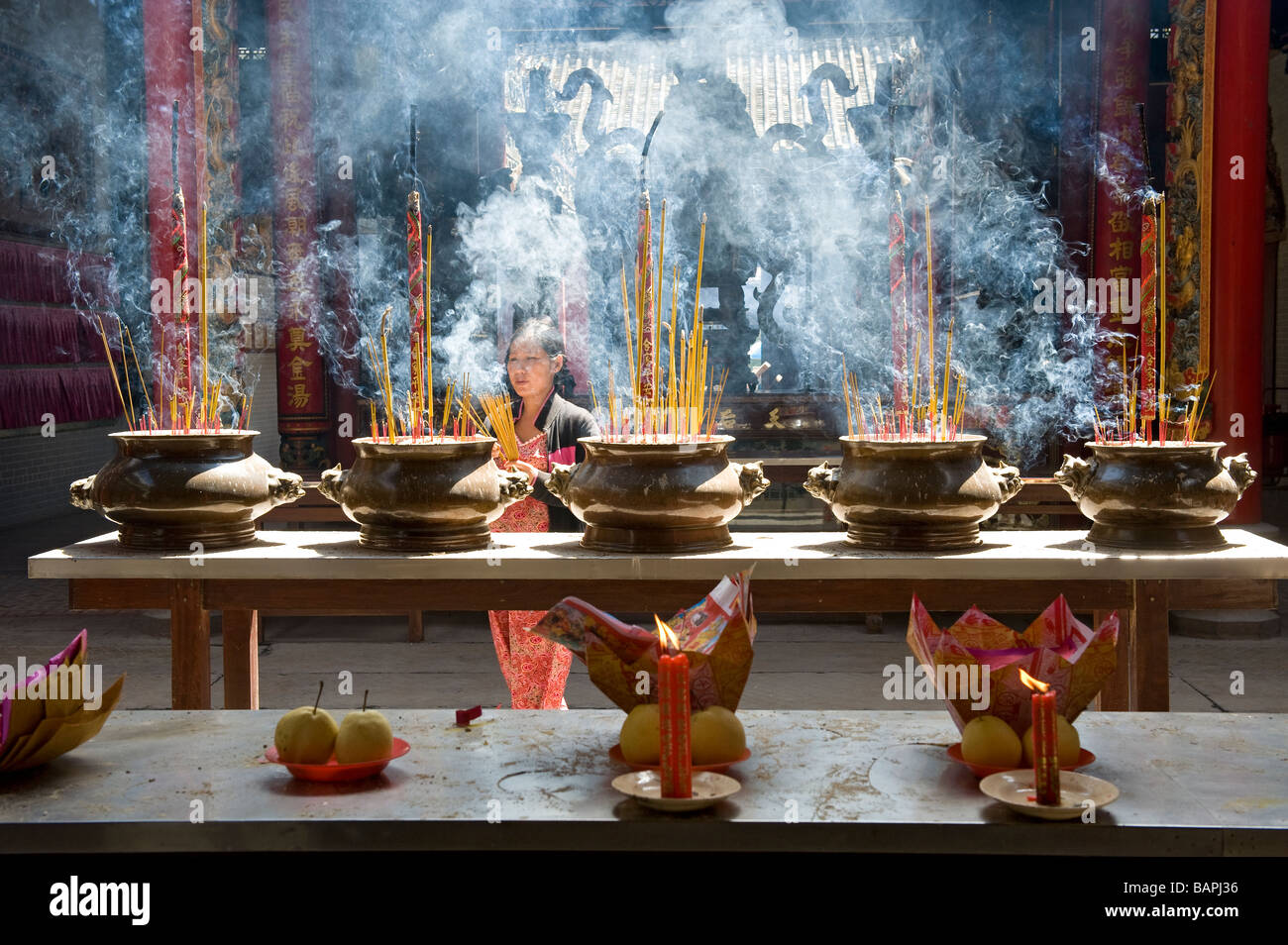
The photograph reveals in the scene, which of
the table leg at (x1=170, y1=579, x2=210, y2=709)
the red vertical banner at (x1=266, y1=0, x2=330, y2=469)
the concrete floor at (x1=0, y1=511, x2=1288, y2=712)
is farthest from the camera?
the red vertical banner at (x1=266, y1=0, x2=330, y2=469)

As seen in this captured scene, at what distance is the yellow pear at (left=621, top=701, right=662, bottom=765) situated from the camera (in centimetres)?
145

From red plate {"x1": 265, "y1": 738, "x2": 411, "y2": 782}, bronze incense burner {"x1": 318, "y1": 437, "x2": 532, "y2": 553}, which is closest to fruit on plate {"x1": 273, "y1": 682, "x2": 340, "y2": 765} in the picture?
red plate {"x1": 265, "y1": 738, "x2": 411, "y2": 782}

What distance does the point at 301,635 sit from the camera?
549cm

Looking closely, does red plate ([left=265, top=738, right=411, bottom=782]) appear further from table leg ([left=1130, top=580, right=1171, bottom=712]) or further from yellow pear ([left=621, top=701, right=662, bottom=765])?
table leg ([left=1130, top=580, right=1171, bottom=712])

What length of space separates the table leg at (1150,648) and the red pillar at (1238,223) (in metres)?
2.92

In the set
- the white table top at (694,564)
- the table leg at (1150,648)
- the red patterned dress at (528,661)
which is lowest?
the red patterned dress at (528,661)

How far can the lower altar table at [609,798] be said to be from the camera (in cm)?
129

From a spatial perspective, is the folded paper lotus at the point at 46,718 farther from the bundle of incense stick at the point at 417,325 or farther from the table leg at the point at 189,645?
the bundle of incense stick at the point at 417,325

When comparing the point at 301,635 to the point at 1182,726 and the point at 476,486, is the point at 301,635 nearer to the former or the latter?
the point at 476,486

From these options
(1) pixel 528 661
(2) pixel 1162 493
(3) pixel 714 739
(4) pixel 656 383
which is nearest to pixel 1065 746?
(3) pixel 714 739

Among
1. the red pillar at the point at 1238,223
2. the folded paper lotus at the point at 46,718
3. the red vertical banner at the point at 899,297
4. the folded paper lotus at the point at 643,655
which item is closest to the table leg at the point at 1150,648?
the red vertical banner at the point at 899,297

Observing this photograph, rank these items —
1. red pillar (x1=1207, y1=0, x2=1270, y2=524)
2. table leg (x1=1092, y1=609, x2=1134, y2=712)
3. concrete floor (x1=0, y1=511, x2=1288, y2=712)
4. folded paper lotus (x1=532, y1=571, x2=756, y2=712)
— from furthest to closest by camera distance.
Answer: red pillar (x1=1207, y1=0, x2=1270, y2=524), concrete floor (x1=0, y1=511, x2=1288, y2=712), table leg (x1=1092, y1=609, x2=1134, y2=712), folded paper lotus (x1=532, y1=571, x2=756, y2=712)

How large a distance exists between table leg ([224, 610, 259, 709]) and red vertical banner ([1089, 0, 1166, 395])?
4.31 metres
